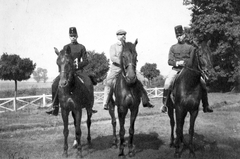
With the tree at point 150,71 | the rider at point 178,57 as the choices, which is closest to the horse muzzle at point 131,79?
the rider at point 178,57

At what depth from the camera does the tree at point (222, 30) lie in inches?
1270

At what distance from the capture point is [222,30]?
33062mm

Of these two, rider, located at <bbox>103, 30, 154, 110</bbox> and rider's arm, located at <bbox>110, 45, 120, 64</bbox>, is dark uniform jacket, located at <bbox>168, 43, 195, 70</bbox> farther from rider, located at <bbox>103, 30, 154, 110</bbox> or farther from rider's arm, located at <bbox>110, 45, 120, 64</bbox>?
rider's arm, located at <bbox>110, 45, 120, 64</bbox>

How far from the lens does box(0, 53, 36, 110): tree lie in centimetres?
3009

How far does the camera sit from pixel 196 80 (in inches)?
285

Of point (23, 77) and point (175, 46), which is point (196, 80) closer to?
point (175, 46)

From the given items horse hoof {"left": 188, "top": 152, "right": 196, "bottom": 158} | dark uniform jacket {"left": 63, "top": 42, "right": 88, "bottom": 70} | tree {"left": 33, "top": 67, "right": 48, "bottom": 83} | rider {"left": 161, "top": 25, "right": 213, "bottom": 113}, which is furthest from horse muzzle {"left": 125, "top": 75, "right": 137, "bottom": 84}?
tree {"left": 33, "top": 67, "right": 48, "bottom": 83}

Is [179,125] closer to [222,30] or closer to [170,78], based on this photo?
[170,78]

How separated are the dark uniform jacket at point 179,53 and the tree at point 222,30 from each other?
2540cm

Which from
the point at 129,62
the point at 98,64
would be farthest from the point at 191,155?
the point at 98,64

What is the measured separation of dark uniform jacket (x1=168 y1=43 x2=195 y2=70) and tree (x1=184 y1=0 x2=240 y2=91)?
25.4 m

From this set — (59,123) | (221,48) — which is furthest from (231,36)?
(59,123)

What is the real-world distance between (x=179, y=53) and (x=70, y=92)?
402 centimetres

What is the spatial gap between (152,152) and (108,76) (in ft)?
10.6
